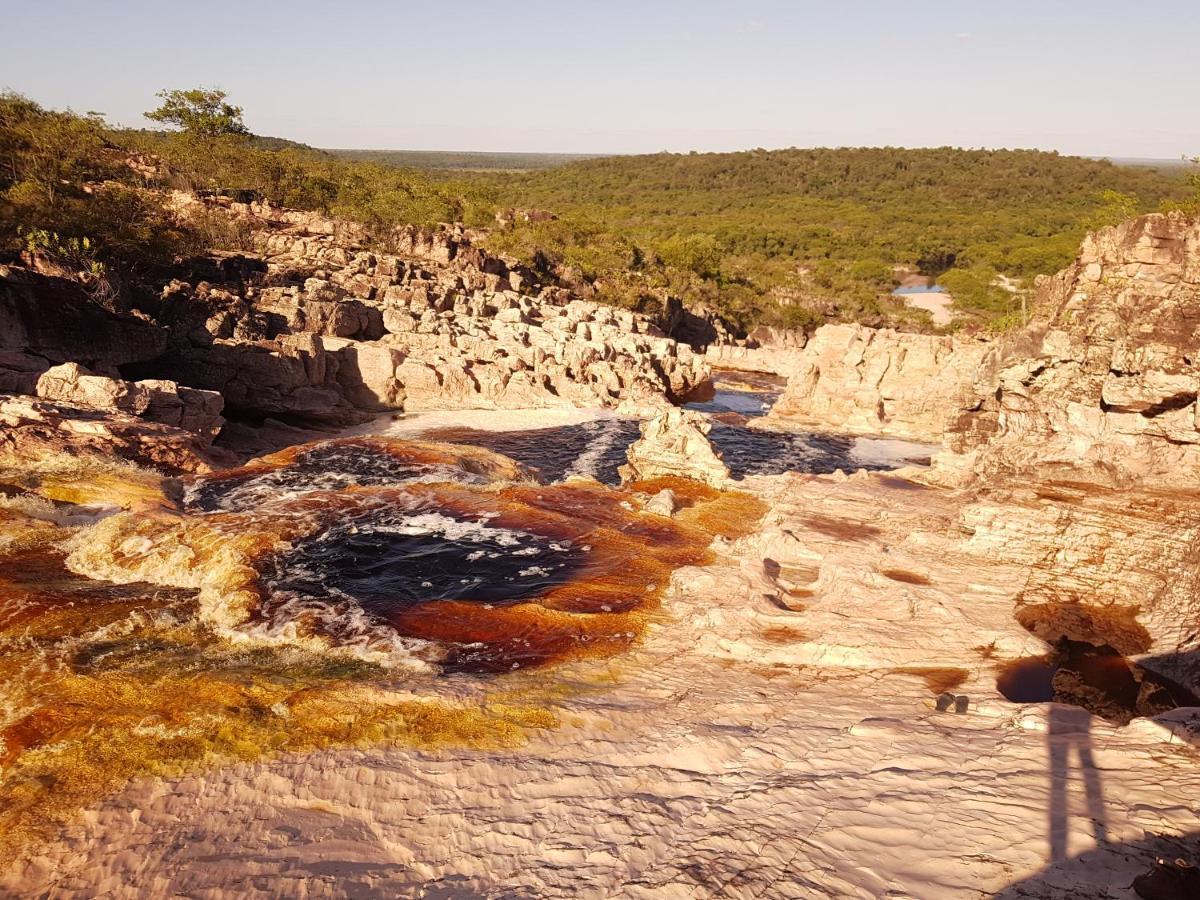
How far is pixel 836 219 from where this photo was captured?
12538 cm

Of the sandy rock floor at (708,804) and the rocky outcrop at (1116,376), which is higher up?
the rocky outcrop at (1116,376)

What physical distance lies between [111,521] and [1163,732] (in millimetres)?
17930

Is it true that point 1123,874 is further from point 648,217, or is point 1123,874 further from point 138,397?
point 648,217

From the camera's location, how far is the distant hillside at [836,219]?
68.6 m

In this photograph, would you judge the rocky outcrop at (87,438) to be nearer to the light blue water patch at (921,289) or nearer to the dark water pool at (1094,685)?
the dark water pool at (1094,685)

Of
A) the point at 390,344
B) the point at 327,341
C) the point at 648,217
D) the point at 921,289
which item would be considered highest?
the point at 648,217

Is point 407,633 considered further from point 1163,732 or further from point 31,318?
point 31,318

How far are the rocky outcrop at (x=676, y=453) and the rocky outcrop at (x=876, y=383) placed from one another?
39.1ft

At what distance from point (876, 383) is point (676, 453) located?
15.3 metres

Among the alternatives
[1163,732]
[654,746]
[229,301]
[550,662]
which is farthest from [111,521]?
[229,301]

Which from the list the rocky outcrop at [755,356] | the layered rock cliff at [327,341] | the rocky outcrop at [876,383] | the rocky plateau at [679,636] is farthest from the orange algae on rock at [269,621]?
the rocky outcrop at [755,356]

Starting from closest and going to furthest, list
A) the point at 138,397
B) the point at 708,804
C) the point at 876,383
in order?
1. the point at 708,804
2. the point at 138,397
3. the point at 876,383

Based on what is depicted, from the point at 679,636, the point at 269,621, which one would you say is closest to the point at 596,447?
the point at 679,636

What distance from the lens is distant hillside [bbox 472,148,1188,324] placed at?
68562 mm
